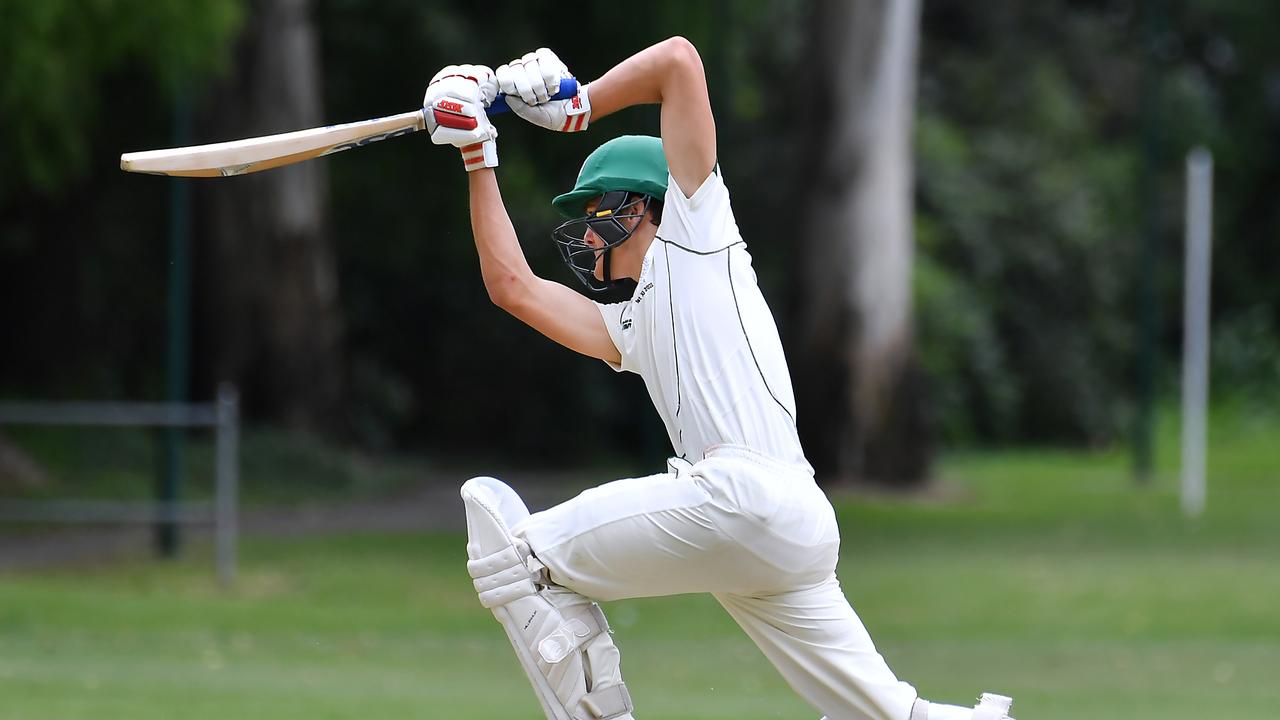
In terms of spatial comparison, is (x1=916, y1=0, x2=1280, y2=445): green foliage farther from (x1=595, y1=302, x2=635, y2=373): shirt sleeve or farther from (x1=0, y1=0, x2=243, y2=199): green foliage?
(x1=595, y1=302, x2=635, y2=373): shirt sleeve

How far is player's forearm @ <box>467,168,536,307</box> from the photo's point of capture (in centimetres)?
477

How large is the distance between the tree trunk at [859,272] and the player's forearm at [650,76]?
15.3m

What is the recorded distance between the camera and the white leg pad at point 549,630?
4.27m

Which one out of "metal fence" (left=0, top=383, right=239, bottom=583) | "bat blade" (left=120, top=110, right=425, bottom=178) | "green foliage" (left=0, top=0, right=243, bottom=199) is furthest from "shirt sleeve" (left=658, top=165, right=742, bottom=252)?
"green foliage" (left=0, top=0, right=243, bottom=199)

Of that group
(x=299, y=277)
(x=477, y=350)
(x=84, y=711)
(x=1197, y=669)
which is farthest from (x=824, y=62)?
(x=84, y=711)

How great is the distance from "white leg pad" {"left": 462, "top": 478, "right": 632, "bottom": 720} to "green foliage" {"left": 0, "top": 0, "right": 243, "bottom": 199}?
386 inches

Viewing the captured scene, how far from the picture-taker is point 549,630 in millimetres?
4270

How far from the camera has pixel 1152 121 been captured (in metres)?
21.7

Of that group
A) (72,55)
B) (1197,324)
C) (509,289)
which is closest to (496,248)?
(509,289)

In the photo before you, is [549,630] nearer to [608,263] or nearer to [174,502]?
[608,263]

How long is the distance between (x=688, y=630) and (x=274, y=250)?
9.64 meters

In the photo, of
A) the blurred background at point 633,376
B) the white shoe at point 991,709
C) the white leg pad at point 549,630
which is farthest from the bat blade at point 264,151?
the blurred background at point 633,376

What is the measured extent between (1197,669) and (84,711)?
5968 mm

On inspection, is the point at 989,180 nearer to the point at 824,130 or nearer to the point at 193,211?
the point at 824,130
